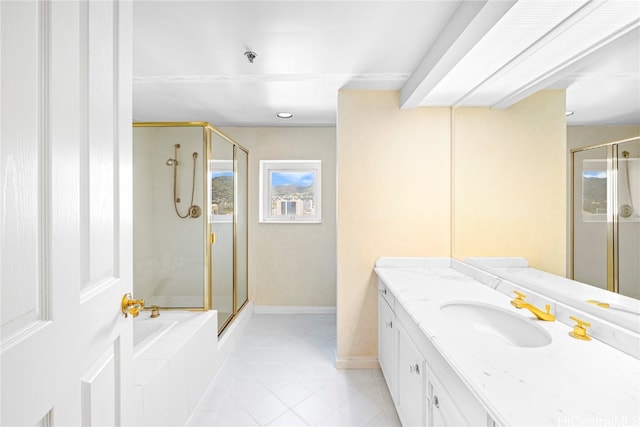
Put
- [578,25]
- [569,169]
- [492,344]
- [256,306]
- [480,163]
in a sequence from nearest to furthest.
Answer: [492,344], [578,25], [569,169], [480,163], [256,306]

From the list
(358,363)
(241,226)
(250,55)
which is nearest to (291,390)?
(358,363)

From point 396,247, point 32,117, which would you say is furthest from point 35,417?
point 396,247

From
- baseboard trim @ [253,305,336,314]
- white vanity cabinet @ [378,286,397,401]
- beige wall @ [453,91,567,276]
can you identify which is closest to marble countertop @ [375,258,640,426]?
beige wall @ [453,91,567,276]

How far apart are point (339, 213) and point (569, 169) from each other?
4.86ft

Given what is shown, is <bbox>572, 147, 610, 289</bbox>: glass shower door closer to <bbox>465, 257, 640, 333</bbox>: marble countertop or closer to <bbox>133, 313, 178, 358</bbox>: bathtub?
<bbox>465, 257, 640, 333</bbox>: marble countertop

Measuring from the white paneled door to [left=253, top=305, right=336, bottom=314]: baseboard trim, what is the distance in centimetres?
294

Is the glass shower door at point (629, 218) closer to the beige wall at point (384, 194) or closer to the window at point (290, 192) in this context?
the beige wall at point (384, 194)

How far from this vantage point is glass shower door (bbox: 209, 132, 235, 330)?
272cm

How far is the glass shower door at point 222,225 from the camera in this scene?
272 cm

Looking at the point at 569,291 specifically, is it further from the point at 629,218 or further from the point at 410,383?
the point at 410,383

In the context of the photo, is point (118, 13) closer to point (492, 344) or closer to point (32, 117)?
point (32, 117)

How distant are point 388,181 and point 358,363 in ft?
4.89

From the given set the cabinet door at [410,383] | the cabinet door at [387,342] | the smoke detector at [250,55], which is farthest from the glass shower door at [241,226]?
the cabinet door at [410,383]

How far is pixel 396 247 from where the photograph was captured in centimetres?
248
